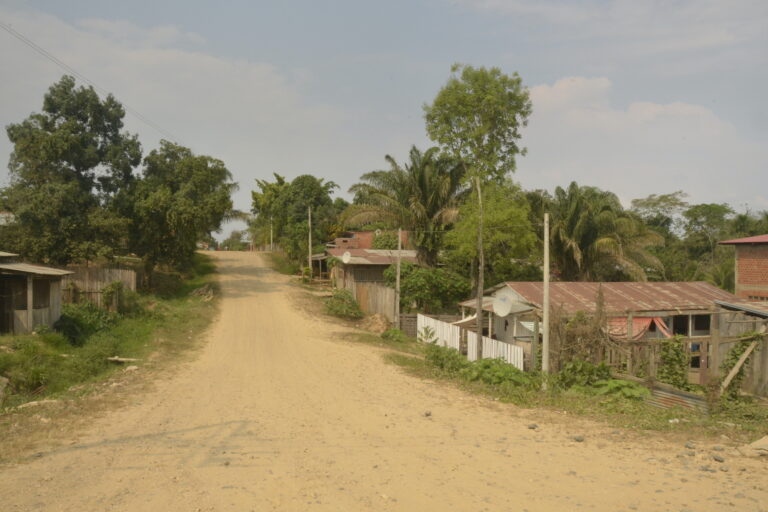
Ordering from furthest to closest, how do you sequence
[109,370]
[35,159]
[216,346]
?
1. [35,159]
2. [216,346]
3. [109,370]

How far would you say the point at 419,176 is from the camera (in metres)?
24.5

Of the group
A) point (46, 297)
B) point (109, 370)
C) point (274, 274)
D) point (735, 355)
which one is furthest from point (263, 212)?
point (735, 355)

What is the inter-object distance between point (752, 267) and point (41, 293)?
1254 inches

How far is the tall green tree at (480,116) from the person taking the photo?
25.8 metres

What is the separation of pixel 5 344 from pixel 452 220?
647 inches

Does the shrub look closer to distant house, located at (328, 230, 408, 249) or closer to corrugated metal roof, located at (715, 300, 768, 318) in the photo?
corrugated metal roof, located at (715, 300, 768, 318)

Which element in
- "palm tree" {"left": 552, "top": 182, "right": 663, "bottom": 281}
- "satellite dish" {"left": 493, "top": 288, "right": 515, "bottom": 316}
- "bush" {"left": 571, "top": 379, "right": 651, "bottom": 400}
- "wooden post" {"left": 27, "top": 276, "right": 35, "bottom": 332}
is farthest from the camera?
"palm tree" {"left": 552, "top": 182, "right": 663, "bottom": 281}

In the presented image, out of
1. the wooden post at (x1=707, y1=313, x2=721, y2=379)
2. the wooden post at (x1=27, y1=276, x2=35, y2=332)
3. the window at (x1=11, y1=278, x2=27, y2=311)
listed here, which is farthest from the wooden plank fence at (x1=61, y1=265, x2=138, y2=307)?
the wooden post at (x1=707, y1=313, x2=721, y2=379)

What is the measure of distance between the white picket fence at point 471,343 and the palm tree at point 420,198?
4.65 metres

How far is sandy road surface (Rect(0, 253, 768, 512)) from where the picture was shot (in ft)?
18.7

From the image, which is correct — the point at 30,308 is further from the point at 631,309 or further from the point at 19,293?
the point at 631,309

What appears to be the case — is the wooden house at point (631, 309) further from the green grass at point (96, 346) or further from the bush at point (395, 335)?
the green grass at point (96, 346)

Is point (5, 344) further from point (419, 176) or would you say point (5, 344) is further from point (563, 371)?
point (419, 176)

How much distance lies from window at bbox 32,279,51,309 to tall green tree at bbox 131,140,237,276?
283 inches
